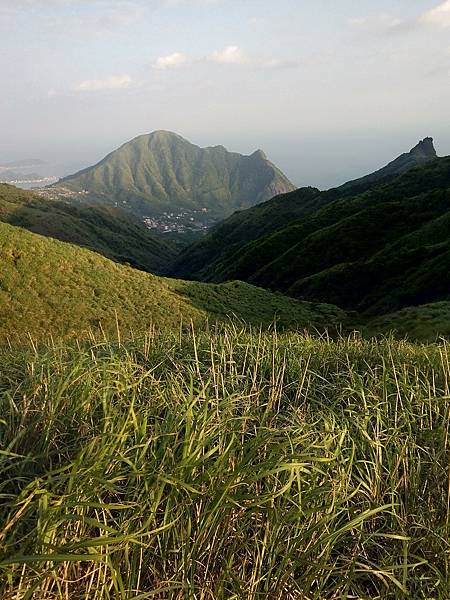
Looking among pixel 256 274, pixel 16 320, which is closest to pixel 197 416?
pixel 16 320

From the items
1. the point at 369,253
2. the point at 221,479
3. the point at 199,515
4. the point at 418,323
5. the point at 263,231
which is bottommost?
the point at 418,323

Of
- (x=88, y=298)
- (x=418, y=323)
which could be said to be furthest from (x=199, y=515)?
(x=418, y=323)

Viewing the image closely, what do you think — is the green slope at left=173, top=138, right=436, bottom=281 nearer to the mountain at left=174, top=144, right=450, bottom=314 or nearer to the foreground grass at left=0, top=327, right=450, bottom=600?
the mountain at left=174, top=144, right=450, bottom=314

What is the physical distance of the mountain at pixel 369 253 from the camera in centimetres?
6206

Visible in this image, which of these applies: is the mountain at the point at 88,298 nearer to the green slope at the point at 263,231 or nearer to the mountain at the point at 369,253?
the mountain at the point at 369,253

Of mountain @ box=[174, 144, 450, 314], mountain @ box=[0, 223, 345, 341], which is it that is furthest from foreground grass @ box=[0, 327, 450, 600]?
mountain @ box=[174, 144, 450, 314]

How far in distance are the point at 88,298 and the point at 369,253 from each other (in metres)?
63.7

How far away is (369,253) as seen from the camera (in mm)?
85938

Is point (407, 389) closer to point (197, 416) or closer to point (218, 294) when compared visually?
point (197, 416)

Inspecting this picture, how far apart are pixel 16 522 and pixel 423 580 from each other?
10.0 ft

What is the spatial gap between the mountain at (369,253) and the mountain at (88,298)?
15212mm

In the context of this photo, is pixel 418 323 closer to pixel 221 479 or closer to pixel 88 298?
pixel 88 298

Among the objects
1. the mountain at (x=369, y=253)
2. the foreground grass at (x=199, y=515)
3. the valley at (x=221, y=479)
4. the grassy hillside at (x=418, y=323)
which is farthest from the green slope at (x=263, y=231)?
the foreground grass at (x=199, y=515)

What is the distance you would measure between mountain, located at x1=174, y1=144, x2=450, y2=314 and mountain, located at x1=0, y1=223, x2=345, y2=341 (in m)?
15.2
